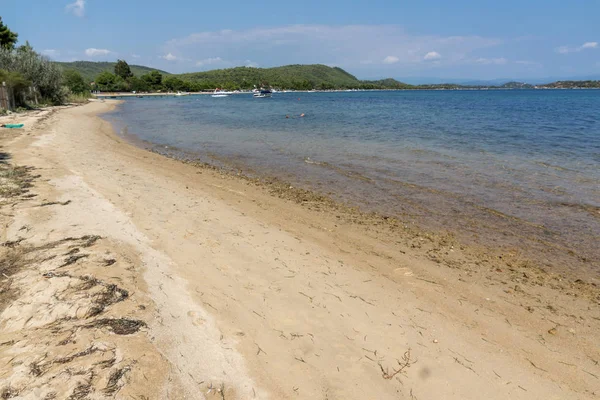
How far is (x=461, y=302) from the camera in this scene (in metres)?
5.18

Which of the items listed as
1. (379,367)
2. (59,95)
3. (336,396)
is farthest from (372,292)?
(59,95)

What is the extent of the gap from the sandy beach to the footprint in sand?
19mm

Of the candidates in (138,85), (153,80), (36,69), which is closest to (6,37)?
(36,69)

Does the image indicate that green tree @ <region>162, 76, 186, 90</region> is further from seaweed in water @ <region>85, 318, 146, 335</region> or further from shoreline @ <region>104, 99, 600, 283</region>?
seaweed in water @ <region>85, 318, 146, 335</region>

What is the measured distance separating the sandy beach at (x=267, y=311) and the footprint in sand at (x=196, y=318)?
0.02 metres

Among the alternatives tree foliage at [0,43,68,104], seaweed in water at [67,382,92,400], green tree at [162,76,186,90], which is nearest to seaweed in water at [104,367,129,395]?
seaweed in water at [67,382,92,400]

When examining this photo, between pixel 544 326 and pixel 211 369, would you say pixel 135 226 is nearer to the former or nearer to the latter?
pixel 211 369

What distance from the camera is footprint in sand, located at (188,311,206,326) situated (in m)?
4.15

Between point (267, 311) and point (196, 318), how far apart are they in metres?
0.84

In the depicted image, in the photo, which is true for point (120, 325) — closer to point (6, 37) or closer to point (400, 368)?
point (400, 368)

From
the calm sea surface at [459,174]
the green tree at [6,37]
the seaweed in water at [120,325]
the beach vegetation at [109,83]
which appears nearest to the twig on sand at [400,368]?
the seaweed in water at [120,325]

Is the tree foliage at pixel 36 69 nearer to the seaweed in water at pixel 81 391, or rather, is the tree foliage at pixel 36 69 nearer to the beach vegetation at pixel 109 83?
the seaweed in water at pixel 81 391

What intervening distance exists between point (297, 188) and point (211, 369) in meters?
8.35

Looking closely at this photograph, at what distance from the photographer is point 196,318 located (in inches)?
167
